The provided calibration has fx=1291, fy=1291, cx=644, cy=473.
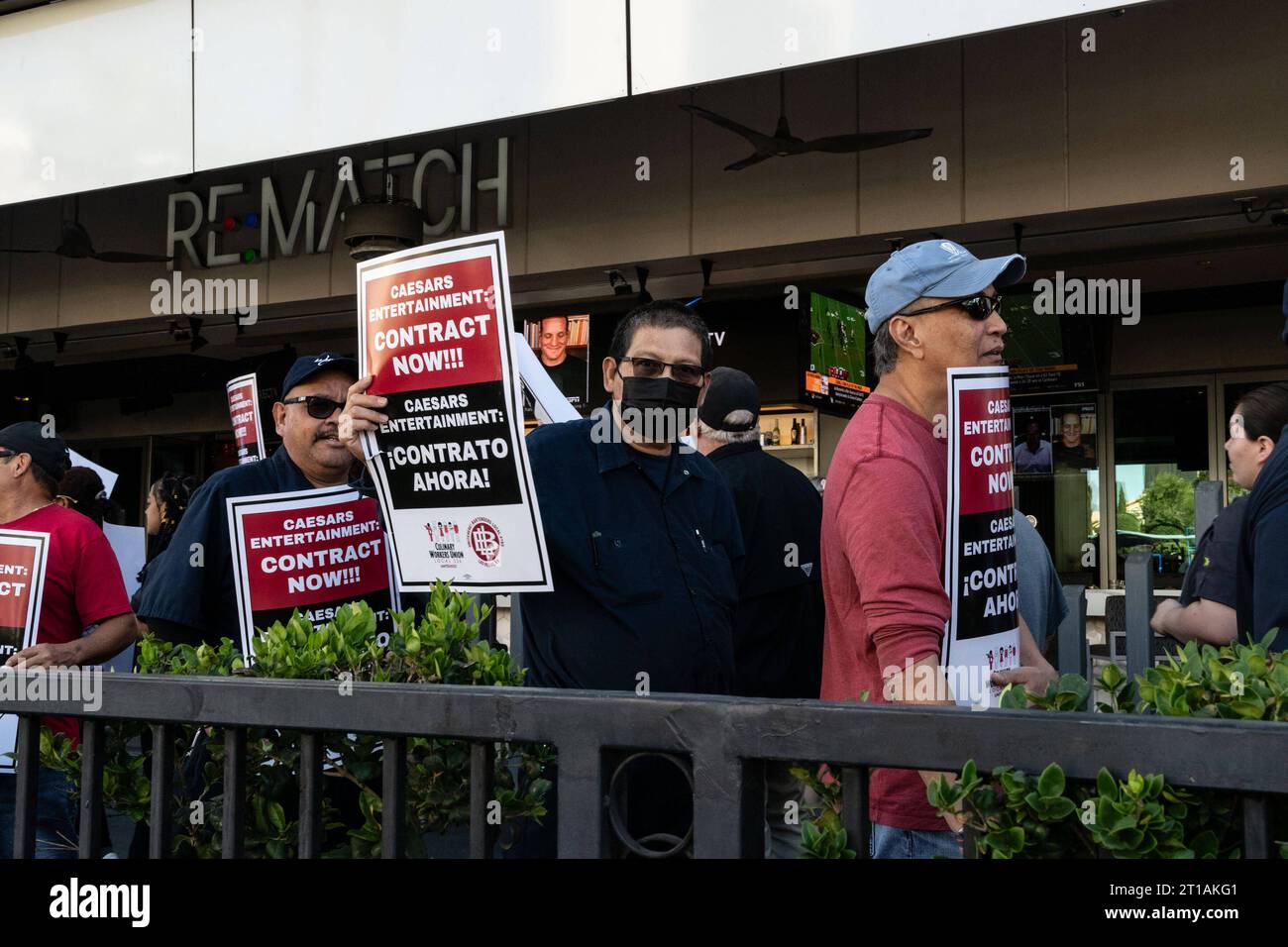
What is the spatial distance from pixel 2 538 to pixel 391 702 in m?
1.95

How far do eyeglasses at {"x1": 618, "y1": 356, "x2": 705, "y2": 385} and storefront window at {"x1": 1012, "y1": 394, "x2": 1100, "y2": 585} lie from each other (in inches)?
Answer: 332

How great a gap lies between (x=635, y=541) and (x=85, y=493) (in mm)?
4333

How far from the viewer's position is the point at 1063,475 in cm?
1107

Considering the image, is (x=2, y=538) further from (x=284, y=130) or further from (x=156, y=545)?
(x=284, y=130)

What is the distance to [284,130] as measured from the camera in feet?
26.0

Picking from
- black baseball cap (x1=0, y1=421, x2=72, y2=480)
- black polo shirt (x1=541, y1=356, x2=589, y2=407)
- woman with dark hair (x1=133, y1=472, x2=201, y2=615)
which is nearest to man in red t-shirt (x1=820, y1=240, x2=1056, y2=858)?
black baseball cap (x1=0, y1=421, x2=72, y2=480)

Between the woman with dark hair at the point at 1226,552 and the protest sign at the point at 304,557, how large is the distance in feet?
7.43

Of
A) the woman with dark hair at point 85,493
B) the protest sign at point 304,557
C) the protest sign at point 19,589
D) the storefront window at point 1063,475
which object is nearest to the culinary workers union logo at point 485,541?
the protest sign at point 304,557

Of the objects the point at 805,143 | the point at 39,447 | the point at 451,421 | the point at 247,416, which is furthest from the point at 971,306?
the point at 805,143

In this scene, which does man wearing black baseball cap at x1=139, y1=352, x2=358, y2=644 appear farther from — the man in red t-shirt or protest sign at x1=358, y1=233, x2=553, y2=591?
the man in red t-shirt

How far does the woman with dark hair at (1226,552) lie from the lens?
3666 mm

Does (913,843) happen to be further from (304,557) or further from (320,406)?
(320,406)

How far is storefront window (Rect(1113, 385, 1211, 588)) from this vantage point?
34.9ft
